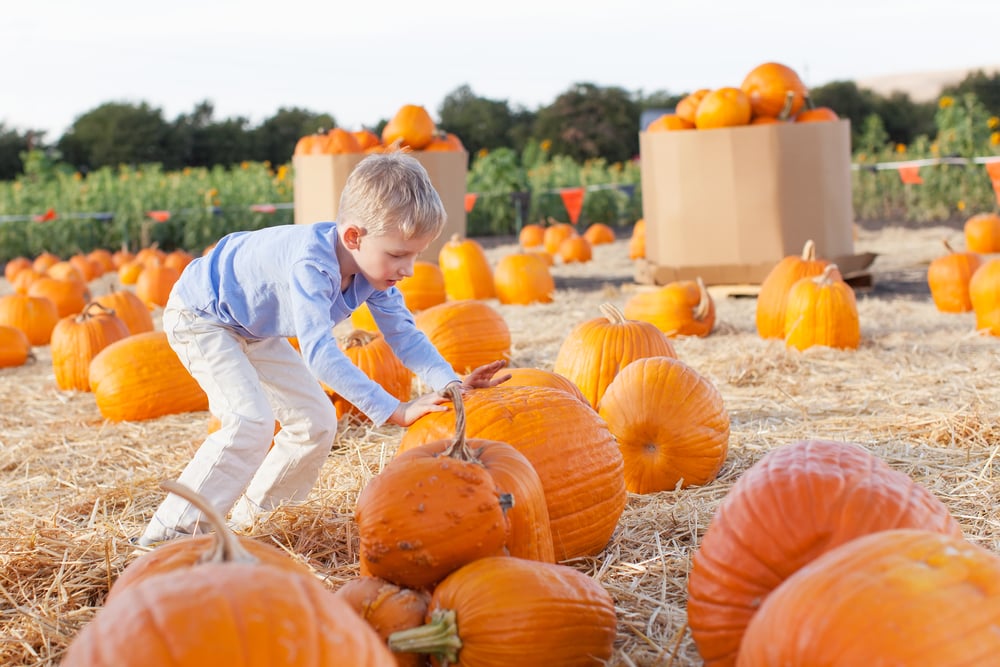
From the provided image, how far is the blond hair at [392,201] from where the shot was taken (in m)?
2.71

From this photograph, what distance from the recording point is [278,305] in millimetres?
3146

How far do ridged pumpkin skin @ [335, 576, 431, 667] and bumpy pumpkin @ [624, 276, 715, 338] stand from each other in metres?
4.66

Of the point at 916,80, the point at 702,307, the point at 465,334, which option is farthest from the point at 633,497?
the point at 916,80

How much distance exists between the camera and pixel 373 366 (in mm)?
4508

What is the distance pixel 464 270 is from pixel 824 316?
3664 millimetres

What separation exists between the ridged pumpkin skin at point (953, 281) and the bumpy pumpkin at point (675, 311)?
6.35 feet

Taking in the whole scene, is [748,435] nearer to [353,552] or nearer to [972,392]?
[972,392]

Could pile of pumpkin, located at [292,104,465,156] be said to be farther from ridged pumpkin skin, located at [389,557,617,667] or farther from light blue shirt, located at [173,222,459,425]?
ridged pumpkin skin, located at [389,557,617,667]

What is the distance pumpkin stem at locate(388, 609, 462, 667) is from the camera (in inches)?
67.8

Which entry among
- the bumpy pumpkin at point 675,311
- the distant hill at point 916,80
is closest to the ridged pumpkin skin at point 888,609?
the bumpy pumpkin at point 675,311

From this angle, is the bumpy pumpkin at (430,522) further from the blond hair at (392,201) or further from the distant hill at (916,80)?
the distant hill at (916,80)

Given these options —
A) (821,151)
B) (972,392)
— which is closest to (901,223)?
(821,151)

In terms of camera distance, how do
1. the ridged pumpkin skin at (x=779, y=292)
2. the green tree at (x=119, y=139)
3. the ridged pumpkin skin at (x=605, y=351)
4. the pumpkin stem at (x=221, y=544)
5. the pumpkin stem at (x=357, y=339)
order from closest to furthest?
the pumpkin stem at (x=221, y=544), the ridged pumpkin skin at (x=605, y=351), the pumpkin stem at (x=357, y=339), the ridged pumpkin skin at (x=779, y=292), the green tree at (x=119, y=139)

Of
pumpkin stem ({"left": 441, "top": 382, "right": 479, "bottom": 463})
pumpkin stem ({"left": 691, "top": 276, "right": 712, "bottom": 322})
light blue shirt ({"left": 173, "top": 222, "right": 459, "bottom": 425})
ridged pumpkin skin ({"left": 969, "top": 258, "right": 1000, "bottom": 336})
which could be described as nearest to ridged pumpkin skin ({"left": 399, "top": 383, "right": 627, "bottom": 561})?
light blue shirt ({"left": 173, "top": 222, "right": 459, "bottom": 425})
